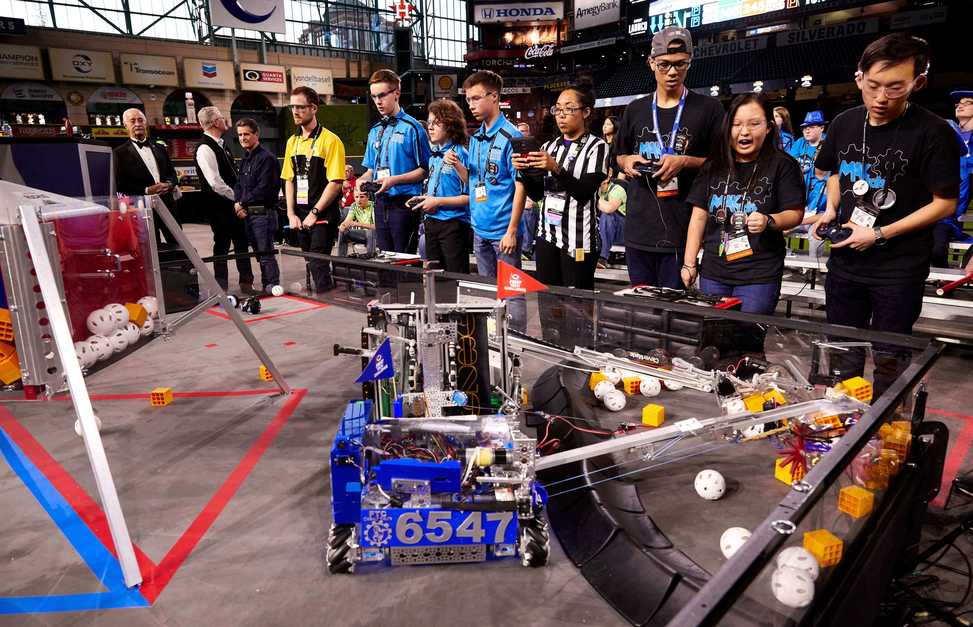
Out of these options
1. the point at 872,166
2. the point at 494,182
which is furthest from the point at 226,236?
the point at 872,166

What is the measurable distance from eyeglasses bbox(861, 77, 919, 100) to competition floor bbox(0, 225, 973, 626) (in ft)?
5.20

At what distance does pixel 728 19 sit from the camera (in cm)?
1508

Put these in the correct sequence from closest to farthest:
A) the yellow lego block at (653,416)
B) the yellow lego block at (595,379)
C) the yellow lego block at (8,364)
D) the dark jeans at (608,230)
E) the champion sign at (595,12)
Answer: the yellow lego block at (8,364), the yellow lego block at (653,416), the yellow lego block at (595,379), the dark jeans at (608,230), the champion sign at (595,12)

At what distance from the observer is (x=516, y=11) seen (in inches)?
960

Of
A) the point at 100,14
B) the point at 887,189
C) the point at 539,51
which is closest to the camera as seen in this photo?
the point at 887,189

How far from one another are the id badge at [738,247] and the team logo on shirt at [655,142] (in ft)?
2.01

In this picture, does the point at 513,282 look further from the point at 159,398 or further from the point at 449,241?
the point at 159,398

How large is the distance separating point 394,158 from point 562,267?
1.92 m

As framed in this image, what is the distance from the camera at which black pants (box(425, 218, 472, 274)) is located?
14.5 ft

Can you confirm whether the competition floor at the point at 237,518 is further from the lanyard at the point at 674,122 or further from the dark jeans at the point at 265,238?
the dark jeans at the point at 265,238

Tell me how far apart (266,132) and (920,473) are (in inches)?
805

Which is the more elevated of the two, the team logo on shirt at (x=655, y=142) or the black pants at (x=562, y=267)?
the team logo on shirt at (x=655, y=142)

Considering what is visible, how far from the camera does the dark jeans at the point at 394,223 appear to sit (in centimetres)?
493

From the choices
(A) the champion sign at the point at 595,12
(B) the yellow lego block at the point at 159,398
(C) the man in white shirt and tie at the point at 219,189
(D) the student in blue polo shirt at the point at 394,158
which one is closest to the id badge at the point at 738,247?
(D) the student in blue polo shirt at the point at 394,158
